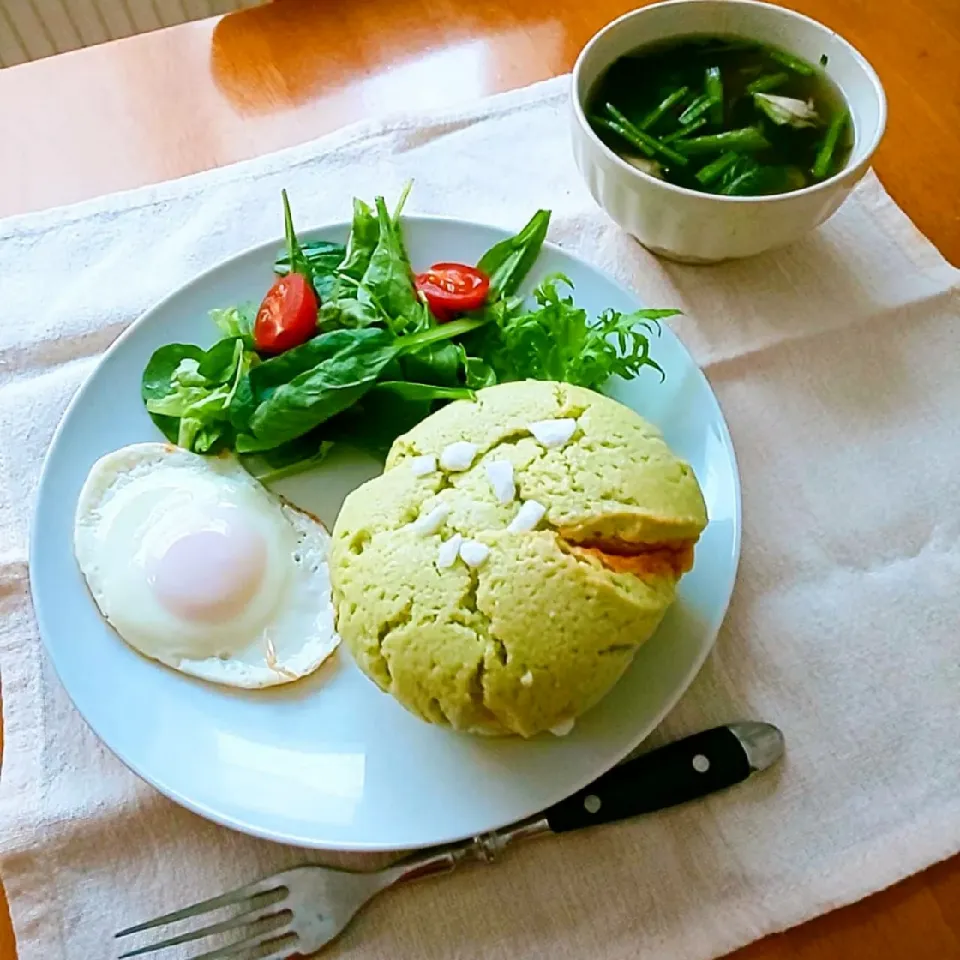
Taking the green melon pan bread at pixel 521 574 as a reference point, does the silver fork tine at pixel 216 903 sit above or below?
below

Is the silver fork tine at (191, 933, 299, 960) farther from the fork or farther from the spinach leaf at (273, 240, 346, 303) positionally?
the spinach leaf at (273, 240, 346, 303)

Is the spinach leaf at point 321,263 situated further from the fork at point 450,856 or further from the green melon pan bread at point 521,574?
the fork at point 450,856

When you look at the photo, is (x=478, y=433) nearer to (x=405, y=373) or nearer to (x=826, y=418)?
(x=405, y=373)

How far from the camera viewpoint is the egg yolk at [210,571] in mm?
1458

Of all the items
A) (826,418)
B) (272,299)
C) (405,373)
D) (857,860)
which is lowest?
(857,860)

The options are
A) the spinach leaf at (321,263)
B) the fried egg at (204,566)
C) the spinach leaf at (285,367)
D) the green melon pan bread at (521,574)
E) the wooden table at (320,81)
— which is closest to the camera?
the green melon pan bread at (521,574)

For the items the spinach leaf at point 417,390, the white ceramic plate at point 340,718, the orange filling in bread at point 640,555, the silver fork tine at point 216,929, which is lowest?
the silver fork tine at point 216,929

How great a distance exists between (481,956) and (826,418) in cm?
96

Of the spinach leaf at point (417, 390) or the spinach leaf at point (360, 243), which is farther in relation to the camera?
the spinach leaf at point (360, 243)

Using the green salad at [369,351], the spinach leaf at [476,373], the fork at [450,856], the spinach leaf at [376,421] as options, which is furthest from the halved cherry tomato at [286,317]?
the fork at [450,856]

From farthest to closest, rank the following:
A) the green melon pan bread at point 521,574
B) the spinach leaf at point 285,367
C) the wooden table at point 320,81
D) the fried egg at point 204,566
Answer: the wooden table at point 320,81 → the spinach leaf at point 285,367 → the fried egg at point 204,566 → the green melon pan bread at point 521,574

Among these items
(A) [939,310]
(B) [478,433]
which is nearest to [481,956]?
(B) [478,433]

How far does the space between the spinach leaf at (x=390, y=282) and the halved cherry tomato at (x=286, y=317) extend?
85 millimetres

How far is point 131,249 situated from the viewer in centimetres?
188
